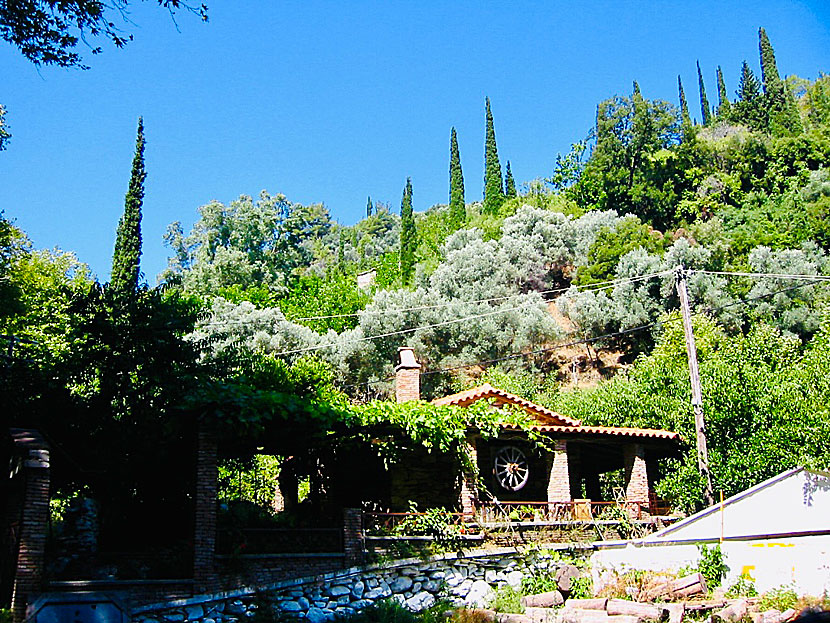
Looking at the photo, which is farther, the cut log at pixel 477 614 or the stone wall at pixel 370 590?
the cut log at pixel 477 614

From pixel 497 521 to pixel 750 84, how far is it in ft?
171

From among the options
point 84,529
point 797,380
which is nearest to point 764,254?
point 797,380

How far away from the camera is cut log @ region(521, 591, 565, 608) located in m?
13.6

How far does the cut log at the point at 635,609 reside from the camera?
12.0 meters

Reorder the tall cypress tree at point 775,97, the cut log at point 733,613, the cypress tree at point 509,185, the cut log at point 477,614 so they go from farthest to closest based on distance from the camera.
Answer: the cypress tree at point 509,185, the tall cypress tree at point 775,97, the cut log at point 477,614, the cut log at point 733,613

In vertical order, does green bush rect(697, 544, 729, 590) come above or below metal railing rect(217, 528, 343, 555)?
below

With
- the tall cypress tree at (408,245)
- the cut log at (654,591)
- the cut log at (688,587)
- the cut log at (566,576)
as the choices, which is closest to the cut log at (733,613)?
the cut log at (688,587)

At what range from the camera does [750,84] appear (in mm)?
56312

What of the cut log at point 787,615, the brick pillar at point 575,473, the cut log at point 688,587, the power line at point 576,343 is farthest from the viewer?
the power line at point 576,343

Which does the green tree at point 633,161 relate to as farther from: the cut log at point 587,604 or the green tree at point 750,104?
the cut log at point 587,604

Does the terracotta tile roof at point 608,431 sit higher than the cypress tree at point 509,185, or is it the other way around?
the cypress tree at point 509,185

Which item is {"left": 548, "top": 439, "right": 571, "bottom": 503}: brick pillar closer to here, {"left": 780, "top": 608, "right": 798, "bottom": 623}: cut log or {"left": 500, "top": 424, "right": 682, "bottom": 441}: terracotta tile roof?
{"left": 500, "top": 424, "right": 682, "bottom": 441}: terracotta tile roof

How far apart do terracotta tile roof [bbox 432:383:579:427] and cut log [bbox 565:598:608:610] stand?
499cm

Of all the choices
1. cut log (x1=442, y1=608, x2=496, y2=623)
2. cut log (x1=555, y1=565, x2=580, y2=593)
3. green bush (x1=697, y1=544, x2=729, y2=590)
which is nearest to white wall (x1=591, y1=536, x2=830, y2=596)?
green bush (x1=697, y1=544, x2=729, y2=590)
